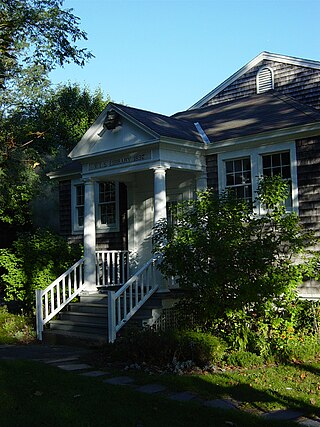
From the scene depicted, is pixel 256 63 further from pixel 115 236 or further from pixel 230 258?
pixel 230 258

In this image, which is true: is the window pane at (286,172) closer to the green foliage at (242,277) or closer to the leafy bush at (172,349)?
the green foliage at (242,277)

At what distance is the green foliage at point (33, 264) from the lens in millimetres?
13336

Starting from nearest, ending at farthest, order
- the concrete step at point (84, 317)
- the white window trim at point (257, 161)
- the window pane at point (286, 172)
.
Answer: the white window trim at point (257, 161), the concrete step at point (84, 317), the window pane at point (286, 172)

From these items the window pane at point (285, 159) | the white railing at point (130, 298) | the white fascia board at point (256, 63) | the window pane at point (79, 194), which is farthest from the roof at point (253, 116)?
the window pane at point (79, 194)


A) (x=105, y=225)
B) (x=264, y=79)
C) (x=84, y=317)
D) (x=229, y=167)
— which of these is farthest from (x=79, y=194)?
(x=264, y=79)

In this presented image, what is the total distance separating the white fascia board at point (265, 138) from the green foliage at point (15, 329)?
234 inches

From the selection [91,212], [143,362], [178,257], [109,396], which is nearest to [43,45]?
[91,212]

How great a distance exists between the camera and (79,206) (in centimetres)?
1588

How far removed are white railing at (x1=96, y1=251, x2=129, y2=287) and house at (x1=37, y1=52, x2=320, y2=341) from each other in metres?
0.03

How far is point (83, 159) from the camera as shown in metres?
13.1

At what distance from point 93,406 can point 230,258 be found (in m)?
3.95

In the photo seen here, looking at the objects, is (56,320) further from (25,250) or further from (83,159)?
(83,159)

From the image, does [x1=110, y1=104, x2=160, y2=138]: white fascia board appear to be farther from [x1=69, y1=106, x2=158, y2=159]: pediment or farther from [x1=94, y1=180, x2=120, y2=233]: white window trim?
[x1=94, y1=180, x2=120, y2=233]: white window trim

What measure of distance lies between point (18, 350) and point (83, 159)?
5049 millimetres
